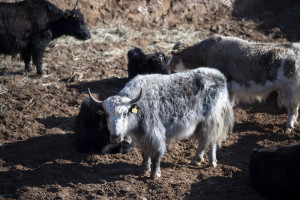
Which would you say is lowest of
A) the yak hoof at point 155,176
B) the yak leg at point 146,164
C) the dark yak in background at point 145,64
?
the yak hoof at point 155,176

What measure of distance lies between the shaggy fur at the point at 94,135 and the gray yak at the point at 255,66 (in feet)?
8.72

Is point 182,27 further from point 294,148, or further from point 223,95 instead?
point 294,148

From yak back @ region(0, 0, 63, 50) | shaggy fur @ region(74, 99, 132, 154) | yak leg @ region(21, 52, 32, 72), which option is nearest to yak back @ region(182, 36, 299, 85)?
shaggy fur @ region(74, 99, 132, 154)

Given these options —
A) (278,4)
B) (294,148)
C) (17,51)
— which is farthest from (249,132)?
(278,4)

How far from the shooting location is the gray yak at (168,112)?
561 centimetres

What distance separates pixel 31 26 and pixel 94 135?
13.3ft

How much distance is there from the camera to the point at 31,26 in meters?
9.63

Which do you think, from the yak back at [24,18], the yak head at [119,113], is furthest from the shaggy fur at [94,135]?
the yak back at [24,18]

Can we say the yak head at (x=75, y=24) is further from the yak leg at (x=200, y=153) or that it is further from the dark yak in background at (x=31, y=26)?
the yak leg at (x=200, y=153)

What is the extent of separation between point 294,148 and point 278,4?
9.85 metres

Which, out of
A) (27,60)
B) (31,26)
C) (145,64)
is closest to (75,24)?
(31,26)

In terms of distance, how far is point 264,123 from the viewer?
835 cm

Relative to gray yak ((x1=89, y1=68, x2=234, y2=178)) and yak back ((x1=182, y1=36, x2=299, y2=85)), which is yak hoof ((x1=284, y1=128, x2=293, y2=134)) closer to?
yak back ((x1=182, y1=36, x2=299, y2=85))

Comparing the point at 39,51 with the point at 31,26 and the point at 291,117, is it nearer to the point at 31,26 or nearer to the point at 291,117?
the point at 31,26
